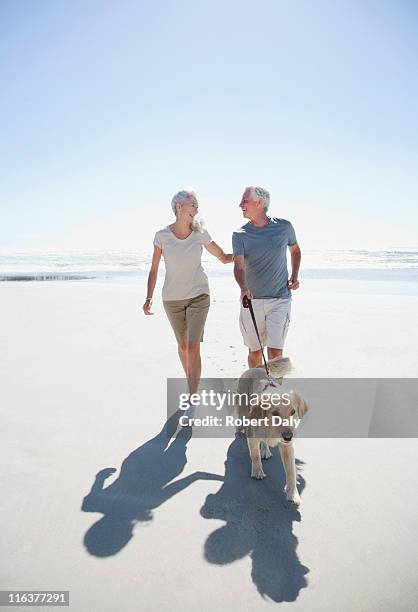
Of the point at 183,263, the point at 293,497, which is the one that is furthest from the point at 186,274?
the point at 293,497

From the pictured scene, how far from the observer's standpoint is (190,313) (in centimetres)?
393

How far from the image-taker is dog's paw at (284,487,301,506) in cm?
250

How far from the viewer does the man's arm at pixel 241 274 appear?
3358 mm

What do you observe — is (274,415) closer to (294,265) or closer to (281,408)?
(281,408)

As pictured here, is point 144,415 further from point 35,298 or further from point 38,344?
point 35,298

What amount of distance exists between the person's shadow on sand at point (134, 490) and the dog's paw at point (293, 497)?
51 cm

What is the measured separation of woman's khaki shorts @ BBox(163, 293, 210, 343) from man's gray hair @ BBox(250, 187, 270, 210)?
1033 millimetres

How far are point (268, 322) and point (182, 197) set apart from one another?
1384 mm

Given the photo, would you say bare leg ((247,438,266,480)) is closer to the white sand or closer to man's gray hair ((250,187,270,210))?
the white sand

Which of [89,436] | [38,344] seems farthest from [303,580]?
[38,344]

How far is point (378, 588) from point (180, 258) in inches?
111

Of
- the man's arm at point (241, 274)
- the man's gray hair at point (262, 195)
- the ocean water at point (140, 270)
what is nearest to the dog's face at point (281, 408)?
the man's arm at point (241, 274)

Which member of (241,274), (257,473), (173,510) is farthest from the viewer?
(241,274)

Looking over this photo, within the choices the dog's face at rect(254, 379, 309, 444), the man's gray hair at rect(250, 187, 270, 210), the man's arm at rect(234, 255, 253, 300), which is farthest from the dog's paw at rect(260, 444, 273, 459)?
the man's gray hair at rect(250, 187, 270, 210)
